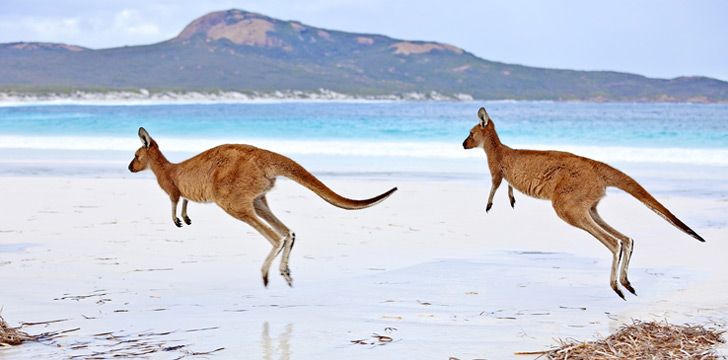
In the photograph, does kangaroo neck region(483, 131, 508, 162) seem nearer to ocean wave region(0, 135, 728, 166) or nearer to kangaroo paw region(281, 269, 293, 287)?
kangaroo paw region(281, 269, 293, 287)

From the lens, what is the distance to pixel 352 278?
20.8 ft

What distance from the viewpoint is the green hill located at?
10738 cm

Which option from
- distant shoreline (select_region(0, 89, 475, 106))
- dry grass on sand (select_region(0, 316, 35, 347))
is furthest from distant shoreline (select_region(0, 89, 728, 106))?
dry grass on sand (select_region(0, 316, 35, 347))

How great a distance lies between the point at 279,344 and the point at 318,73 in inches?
4614

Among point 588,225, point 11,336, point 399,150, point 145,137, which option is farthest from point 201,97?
point 11,336

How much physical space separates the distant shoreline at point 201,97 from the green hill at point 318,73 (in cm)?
178

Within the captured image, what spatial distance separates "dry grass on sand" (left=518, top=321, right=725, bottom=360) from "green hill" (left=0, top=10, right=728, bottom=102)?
8992 cm

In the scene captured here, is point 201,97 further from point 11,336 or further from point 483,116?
point 11,336

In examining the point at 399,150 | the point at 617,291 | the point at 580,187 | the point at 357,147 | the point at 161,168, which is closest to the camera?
the point at 617,291

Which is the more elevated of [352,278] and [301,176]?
[301,176]

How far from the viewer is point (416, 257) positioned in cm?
722

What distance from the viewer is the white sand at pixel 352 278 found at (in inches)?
191

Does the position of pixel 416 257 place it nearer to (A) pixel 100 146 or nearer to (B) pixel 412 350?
(B) pixel 412 350

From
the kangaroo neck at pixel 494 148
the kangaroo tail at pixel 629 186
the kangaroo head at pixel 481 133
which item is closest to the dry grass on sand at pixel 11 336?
the kangaroo tail at pixel 629 186
